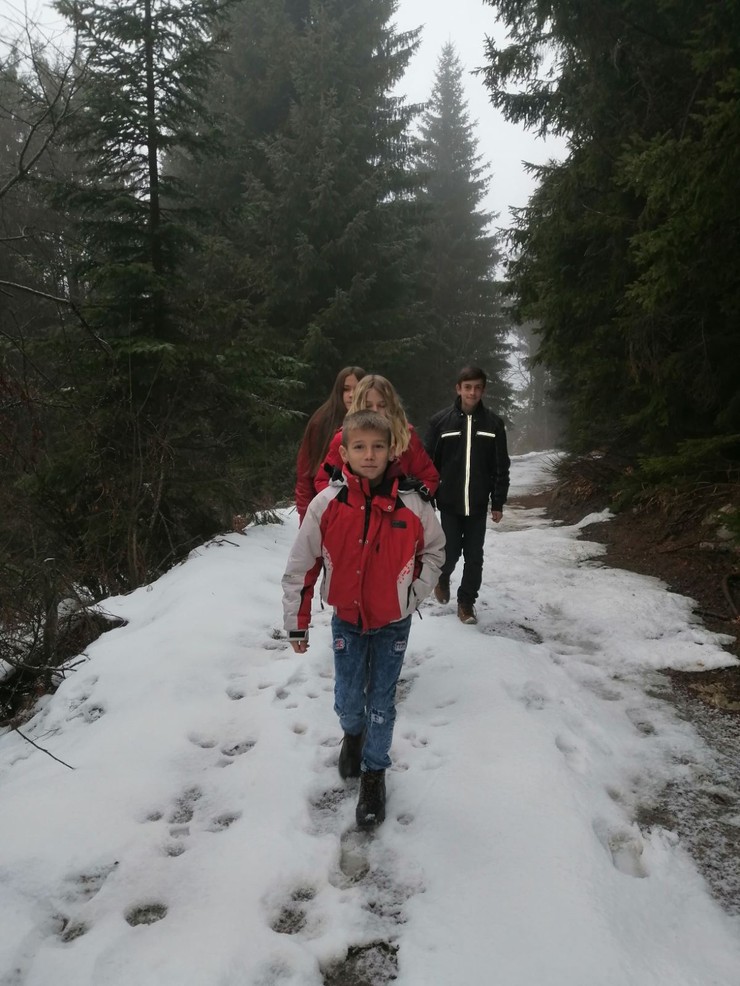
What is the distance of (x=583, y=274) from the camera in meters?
7.96

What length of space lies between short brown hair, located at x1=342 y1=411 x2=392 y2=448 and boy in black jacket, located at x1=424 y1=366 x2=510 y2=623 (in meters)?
2.21

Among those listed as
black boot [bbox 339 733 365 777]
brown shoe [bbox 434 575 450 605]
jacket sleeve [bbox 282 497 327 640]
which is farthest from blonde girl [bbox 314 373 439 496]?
brown shoe [bbox 434 575 450 605]

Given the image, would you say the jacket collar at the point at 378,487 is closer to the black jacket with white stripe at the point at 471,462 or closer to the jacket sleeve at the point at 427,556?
the jacket sleeve at the point at 427,556

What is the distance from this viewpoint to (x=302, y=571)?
8.76ft

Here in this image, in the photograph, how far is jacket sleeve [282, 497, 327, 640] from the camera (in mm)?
2629

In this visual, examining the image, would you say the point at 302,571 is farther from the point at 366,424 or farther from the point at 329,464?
the point at 366,424

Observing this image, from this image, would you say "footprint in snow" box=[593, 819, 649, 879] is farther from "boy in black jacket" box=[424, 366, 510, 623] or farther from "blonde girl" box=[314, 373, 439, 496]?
"boy in black jacket" box=[424, 366, 510, 623]

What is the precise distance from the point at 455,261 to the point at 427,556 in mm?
25159

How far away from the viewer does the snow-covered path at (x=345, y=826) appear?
198 cm

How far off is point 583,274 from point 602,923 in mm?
7822

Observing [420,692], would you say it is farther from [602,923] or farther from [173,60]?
[173,60]

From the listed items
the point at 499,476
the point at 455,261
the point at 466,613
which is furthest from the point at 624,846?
the point at 455,261

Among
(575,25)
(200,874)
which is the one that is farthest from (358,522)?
(575,25)

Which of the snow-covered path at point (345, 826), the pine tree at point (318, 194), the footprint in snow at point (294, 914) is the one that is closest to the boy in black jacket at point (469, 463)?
the snow-covered path at point (345, 826)
